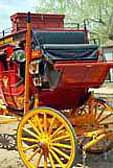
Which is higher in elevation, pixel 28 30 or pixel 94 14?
pixel 28 30

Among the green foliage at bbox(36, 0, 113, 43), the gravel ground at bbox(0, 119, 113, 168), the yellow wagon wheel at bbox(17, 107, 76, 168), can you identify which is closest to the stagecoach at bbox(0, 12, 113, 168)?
the yellow wagon wheel at bbox(17, 107, 76, 168)

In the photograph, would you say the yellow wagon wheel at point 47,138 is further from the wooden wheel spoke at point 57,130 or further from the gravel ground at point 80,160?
→ the gravel ground at point 80,160

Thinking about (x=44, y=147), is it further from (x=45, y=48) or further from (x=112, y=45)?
(x=112, y=45)

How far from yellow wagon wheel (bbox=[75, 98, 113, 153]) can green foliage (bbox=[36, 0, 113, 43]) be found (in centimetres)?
2711

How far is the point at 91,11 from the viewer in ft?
114

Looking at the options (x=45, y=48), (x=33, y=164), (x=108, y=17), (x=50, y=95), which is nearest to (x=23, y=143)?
(x=33, y=164)

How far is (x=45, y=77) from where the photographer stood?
19.4 feet

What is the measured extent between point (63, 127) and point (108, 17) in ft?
96.4

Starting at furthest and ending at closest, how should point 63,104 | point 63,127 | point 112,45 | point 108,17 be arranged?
point 108,17 → point 112,45 → point 63,104 → point 63,127

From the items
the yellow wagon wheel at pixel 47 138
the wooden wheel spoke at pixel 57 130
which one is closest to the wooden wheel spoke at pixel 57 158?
the yellow wagon wheel at pixel 47 138

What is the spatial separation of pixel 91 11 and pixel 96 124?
2875 cm

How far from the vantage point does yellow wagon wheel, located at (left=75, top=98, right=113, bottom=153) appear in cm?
596

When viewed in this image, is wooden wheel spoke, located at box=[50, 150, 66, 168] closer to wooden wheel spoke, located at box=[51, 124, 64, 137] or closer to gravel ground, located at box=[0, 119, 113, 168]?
wooden wheel spoke, located at box=[51, 124, 64, 137]

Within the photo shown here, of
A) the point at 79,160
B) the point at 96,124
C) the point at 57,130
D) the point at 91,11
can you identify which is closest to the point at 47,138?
the point at 57,130
